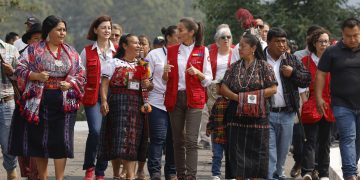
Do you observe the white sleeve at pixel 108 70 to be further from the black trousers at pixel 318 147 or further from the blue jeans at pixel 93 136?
the black trousers at pixel 318 147

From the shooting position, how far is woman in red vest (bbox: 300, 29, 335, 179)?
13148mm

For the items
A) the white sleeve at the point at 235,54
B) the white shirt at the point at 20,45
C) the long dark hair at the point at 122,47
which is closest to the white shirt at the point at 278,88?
the white sleeve at the point at 235,54

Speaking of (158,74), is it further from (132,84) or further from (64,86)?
(64,86)

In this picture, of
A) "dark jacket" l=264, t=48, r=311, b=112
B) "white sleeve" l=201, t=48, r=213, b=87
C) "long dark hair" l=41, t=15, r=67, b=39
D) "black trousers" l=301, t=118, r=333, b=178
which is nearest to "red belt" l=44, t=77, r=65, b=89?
"long dark hair" l=41, t=15, r=67, b=39

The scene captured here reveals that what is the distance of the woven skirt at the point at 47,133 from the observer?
11172 mm

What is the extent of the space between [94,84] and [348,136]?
297cm

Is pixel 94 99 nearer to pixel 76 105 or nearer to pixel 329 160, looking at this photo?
pixel 76 105

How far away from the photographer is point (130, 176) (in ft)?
40.7

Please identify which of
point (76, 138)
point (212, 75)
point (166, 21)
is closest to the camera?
point (212, 75)

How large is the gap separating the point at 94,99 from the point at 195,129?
3.98 ft

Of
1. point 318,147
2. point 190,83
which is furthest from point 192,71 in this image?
point 318,147

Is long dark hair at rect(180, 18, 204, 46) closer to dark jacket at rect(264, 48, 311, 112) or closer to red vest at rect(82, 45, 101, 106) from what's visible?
dark jacket at rect(264, 48, 311, 112)

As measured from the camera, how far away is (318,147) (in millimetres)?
13297

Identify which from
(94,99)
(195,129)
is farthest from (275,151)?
(94,99)
